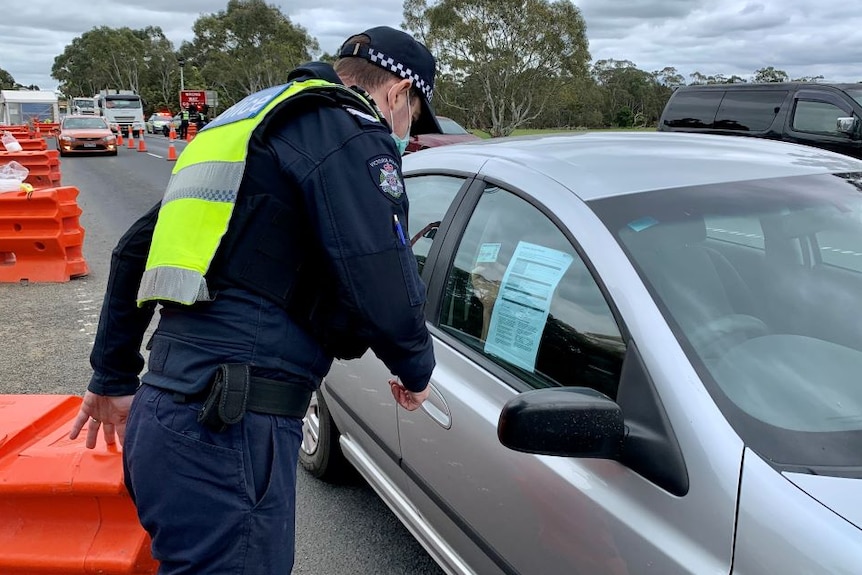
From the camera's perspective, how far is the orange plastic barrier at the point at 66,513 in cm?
209

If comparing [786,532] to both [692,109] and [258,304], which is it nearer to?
[258,304]

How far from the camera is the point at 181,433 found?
1504 mm

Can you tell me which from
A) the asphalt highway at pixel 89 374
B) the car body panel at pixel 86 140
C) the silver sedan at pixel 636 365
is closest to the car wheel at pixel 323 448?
the asphalt highway at pixel 89 374

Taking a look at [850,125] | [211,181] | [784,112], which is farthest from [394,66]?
[784,112]

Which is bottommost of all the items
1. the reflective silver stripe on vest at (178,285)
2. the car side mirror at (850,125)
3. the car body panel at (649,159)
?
the reflective silver stripe on vest at (178,285)

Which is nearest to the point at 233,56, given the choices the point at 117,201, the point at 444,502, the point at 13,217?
the point at 117,201

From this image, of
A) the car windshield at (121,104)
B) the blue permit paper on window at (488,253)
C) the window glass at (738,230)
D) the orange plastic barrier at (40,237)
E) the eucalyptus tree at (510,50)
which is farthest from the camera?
the car windshield at (121,104)

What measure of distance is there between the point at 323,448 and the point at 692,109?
36.2 feet

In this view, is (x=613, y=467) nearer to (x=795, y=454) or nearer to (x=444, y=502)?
(x=795, y=454)

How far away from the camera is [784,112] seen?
11.1 m

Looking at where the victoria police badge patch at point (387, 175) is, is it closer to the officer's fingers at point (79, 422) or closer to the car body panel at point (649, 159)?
the car body panel at point (649, 159)

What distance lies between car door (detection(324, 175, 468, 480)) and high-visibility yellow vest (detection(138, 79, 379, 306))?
0.94 metres

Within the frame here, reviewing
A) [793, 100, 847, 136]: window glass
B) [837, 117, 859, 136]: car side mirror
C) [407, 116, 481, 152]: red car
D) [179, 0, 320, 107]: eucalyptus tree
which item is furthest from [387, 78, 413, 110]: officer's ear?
[179, 0, 320, 107]: eucalyptus tree

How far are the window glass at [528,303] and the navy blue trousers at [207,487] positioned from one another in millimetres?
745
